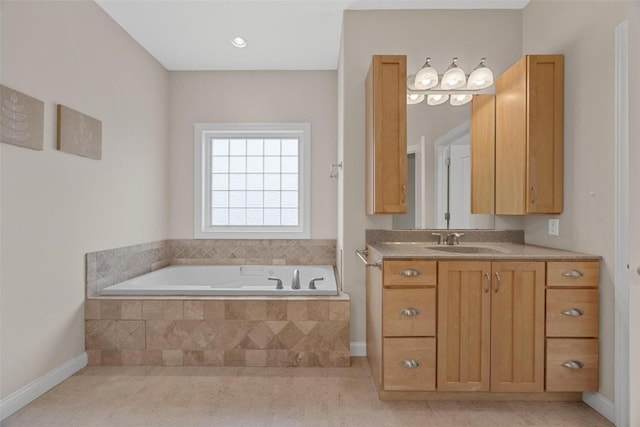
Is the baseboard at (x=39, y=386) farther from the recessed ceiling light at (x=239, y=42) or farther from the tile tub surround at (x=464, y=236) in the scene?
→ the recessed ceiling light at (x=239, y=42)

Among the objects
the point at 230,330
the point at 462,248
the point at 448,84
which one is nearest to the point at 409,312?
Result: the point at 462,248

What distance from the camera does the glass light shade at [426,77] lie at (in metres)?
2.62

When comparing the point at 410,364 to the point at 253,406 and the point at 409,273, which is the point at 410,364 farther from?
the point at 253,406

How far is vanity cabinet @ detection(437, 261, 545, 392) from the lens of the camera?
6.73 ft

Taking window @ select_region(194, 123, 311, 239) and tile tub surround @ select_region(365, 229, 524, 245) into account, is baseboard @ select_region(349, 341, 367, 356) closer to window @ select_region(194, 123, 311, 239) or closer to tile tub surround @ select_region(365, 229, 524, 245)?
tile tub surround @ select_region(365, 229, 524, 245)

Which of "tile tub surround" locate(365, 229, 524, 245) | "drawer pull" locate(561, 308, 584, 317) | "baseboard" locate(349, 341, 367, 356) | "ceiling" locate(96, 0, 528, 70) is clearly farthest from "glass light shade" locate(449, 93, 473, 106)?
"baseboard" locate(349, 341, 367, 356)

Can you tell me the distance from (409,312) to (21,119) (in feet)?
7.77

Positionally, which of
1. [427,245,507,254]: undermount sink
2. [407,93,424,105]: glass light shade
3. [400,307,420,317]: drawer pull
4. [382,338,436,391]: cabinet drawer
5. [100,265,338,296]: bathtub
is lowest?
[382,338,436,391]: cabinet drawer

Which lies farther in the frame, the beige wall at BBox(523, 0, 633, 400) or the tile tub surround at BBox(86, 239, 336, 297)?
the tile tub surround at BBox(86, 239, 336, 297)

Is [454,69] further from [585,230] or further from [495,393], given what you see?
[495,393]

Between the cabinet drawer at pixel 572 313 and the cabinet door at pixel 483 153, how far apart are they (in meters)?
0.81

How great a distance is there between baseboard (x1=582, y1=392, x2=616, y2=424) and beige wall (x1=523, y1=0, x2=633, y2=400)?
0.04 metres

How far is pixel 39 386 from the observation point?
2.20 meters

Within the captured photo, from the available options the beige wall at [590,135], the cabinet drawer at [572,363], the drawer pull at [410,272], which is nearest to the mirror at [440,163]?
the beige wall at [590,135]
